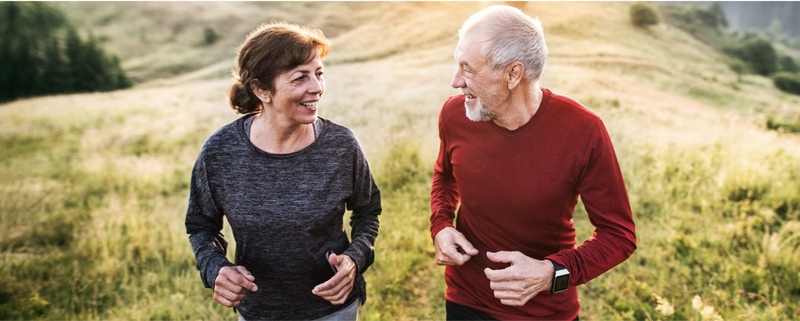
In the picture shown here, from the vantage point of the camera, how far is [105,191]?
6.73m

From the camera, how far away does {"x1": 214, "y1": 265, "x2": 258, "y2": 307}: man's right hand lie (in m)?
2.20

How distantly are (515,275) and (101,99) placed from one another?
13.8m

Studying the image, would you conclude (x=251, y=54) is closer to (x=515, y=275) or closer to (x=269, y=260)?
(x=269, y=260)

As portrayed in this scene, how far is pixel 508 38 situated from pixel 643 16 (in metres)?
20.1

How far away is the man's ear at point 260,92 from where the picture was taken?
2.38m

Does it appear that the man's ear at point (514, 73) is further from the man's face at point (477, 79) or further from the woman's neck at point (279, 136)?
the woman's neck at point (279, 136)

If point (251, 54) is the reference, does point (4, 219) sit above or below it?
below

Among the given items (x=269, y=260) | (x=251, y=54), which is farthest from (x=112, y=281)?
(x=251, y=54)

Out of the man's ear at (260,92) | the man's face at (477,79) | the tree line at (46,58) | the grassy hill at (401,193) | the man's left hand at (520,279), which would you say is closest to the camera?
the man's left hand at (520,279)

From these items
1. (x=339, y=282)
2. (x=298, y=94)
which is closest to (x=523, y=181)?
(x=339, y=282)

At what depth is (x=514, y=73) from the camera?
7.50 ft

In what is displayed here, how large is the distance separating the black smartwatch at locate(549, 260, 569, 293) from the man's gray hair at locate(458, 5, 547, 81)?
839 mm

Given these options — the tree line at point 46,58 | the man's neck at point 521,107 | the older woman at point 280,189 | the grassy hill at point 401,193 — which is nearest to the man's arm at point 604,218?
the man's neck at point 521,107

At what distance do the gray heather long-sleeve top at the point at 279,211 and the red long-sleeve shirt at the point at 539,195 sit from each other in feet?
1.70
